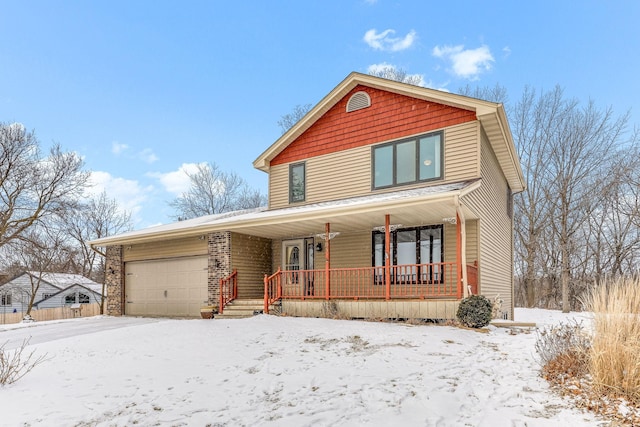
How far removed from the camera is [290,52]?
25.9m

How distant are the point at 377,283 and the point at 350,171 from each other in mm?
3479

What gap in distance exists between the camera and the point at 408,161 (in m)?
11.9

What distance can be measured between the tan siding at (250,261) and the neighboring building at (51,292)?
26828 mm

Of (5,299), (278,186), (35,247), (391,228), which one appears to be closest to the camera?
(391,228)

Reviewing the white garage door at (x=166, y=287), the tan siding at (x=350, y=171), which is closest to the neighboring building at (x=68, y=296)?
the white garage door at (x=166, y=287)

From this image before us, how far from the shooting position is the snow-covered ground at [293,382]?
4.18 metres

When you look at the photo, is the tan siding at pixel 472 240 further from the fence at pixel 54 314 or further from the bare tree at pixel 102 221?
the bare tree at pixel 102 221

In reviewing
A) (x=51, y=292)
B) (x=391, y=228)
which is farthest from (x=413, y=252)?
(x=51, y=292)

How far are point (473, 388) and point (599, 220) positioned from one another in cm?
2212

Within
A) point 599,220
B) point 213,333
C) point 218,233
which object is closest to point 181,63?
point 218,233

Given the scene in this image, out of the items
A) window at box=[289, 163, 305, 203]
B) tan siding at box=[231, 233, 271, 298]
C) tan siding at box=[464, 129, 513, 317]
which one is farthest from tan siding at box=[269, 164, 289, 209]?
tan siding at box=[464, 129, 513, 317]

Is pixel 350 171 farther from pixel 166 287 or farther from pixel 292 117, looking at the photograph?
pixel 292 117

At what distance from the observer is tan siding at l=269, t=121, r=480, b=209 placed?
36.0 feet

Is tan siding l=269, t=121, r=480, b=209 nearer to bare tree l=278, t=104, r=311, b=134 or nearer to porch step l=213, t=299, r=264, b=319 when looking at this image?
porch step l=213, t=299, r=264, b=319
